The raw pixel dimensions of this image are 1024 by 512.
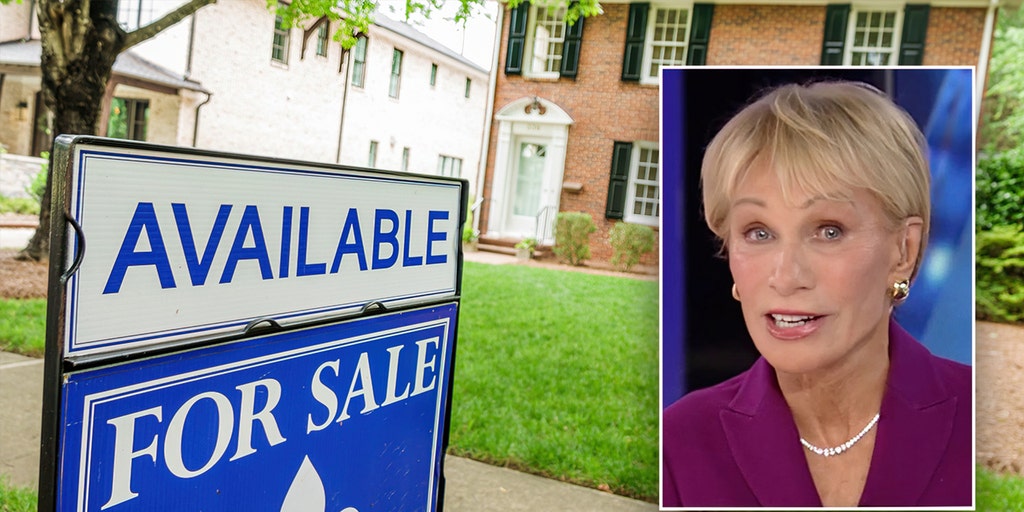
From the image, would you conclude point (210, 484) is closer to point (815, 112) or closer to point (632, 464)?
point (815, 112)

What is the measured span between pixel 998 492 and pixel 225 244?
3.68 metres

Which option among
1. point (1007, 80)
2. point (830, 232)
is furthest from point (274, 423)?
point (1007, 80)

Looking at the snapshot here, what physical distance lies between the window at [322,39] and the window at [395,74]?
18.3 inches

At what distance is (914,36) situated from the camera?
15.5 ft

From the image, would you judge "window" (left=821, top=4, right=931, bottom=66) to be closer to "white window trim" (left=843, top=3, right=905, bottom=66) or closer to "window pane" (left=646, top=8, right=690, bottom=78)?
"white window trim" (left=843, top=3, right=905, bottom=66)

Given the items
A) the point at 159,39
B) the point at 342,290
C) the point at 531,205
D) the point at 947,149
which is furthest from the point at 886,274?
the point at 159,39

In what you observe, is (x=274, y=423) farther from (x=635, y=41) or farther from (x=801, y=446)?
(x=635, y=41)

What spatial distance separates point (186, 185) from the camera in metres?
1.00

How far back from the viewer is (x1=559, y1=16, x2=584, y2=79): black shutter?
19.4ft

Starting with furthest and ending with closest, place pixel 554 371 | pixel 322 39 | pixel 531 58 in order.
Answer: pixel 531 58 → pixel 322 39 → pixel 554 371

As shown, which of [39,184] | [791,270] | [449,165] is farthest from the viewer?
[39,184]

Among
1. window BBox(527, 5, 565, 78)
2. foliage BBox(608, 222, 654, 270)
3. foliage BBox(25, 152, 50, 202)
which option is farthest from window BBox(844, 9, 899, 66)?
foliage BBox(25, 152, 50, 202)

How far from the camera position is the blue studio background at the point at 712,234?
Result: 9.35 feet

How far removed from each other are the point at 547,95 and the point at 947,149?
3557mm
